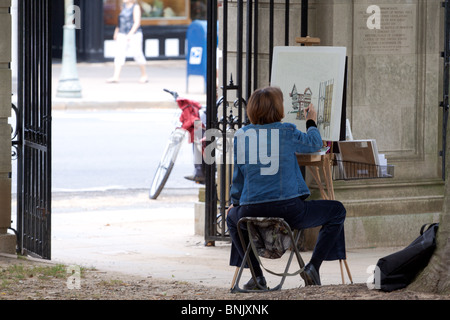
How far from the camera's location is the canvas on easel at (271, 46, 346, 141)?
722cm

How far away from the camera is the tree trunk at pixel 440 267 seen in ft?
19.0

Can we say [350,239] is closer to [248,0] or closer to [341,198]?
[341,198]

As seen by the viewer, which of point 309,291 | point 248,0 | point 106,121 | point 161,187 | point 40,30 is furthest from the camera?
point 106,121

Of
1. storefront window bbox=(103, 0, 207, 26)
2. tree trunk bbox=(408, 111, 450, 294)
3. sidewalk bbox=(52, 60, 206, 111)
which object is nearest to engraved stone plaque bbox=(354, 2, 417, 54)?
tree trunk bbox=(408, 111, 450, 294)

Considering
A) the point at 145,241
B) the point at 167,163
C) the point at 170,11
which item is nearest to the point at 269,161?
the point at 145,241

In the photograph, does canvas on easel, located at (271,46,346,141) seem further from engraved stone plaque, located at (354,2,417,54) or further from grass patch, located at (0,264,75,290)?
grass patch, located at (0,264,75,290)

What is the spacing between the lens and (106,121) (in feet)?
62.8

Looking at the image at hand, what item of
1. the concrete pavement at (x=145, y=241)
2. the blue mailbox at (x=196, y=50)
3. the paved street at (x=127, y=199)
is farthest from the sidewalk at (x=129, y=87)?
the concrete pavement at (x=145, y=241)

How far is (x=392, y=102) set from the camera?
30.1ft

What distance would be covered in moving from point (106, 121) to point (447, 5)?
11.0 meters

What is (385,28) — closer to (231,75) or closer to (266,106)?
(231,75)

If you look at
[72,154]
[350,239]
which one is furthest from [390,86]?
[72,154]

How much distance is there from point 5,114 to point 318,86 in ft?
8.70

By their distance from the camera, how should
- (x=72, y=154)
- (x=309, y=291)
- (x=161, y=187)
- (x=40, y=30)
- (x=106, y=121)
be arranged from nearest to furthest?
1. (x=309, y=291)
2. (x=40, y=30)
3. (x=161, y=187)
4. (x=72, y=154)
5. (x=106, y=121)
